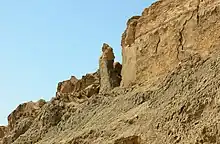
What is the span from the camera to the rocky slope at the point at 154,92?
41.2 feet

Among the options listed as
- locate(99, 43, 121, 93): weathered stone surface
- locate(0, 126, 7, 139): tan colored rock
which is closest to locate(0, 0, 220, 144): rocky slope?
locate(99, 43, 121, 93): weathered stone surface

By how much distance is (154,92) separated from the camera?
15203 millimetres

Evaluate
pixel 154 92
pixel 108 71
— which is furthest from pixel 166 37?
pixel 108 71

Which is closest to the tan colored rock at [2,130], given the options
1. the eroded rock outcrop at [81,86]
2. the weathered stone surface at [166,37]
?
the eroded rock outcrop at [81,86]

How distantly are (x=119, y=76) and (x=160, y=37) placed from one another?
12.3ft

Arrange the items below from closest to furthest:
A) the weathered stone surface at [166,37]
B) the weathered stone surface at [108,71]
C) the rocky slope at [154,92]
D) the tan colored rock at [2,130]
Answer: the rocky slope at [154,92] → the weathered stone surface at [166,37] → the weathered stone surface at [108,71] → the tan colored rock at [2,130]

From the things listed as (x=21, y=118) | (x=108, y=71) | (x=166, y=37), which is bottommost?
(x=166, y=37)

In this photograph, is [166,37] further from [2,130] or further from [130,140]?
[2,130]

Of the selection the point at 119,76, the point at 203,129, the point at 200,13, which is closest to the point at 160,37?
the point at 200,13

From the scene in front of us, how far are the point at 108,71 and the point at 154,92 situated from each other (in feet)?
18.5

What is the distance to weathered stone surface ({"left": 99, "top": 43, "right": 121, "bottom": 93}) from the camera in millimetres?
20073

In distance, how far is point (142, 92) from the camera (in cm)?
1600

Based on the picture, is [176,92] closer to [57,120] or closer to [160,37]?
[160,37]

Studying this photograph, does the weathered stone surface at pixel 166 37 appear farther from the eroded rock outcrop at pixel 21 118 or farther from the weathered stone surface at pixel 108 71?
the eroded rock outcrop at pixel 21 118
